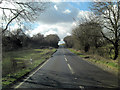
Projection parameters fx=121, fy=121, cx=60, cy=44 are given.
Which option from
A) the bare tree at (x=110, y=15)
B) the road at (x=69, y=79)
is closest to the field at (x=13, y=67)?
the road at (x=69, y=79)

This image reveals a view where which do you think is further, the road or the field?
the field

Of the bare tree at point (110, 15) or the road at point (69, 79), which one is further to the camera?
the bare tree at point (110, 15)

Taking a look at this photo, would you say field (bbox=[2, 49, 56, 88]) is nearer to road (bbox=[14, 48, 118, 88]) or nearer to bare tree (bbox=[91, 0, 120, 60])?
road (bbox=[14, 48, 118, 88])

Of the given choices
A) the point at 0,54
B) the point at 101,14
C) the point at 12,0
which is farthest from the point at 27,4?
the point at 101,14

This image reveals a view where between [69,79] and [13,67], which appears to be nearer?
[69,79]

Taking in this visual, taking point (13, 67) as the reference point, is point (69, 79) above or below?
above

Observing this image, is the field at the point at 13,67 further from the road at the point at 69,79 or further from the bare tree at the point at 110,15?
the bare tree at the point at 110,15

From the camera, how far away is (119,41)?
53.8 ft

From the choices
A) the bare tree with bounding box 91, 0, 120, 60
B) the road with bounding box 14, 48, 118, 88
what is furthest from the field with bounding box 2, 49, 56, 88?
the bare tree with bounding box 91, 0, 120, 60

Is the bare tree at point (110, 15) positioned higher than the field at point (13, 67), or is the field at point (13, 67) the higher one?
the bare tree at point (110, 15)

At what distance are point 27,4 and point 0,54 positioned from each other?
16.2 ft

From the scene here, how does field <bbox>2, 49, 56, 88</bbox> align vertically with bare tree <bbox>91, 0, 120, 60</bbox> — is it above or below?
below

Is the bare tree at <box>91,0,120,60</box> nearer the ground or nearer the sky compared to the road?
nearer the sky

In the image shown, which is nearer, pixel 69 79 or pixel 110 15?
pixel 69 79
